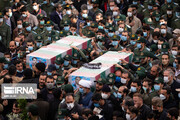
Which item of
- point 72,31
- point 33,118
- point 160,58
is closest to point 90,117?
point 33,118

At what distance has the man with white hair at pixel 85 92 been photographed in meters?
13.7

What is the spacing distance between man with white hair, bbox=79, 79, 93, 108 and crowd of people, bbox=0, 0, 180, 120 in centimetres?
2

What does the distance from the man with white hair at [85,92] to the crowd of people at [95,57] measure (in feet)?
0.07

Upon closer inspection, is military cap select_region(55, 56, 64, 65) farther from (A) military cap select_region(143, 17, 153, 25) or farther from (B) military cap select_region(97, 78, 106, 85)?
(A) military cap select_region(143, 17, 153, 25)

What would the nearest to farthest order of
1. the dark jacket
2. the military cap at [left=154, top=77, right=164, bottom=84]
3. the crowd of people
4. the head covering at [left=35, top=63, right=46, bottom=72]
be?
the crowd of people, the military cap at [left=154, top=77, right=164, bottom=84], the head covering at [left=35, top=63, right=46, bottom=72], the dark jacket

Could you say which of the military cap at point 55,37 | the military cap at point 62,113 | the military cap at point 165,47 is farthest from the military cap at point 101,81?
the military cap at point 55,37

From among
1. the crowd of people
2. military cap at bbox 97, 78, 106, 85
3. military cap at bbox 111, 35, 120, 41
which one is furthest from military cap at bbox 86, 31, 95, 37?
military cap at bbox 97, 78, 106, 85

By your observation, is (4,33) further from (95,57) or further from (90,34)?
(95,57)

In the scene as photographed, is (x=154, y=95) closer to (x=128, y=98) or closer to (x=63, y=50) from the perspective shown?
(x=128, y=98)

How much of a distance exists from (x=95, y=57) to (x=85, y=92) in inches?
116

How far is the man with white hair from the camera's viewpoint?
1368 cm

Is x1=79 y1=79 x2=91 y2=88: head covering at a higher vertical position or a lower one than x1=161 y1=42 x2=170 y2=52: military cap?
higher

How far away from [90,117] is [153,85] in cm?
268

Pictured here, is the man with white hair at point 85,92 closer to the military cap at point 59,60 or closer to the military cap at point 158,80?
the military cap at point 158,80
